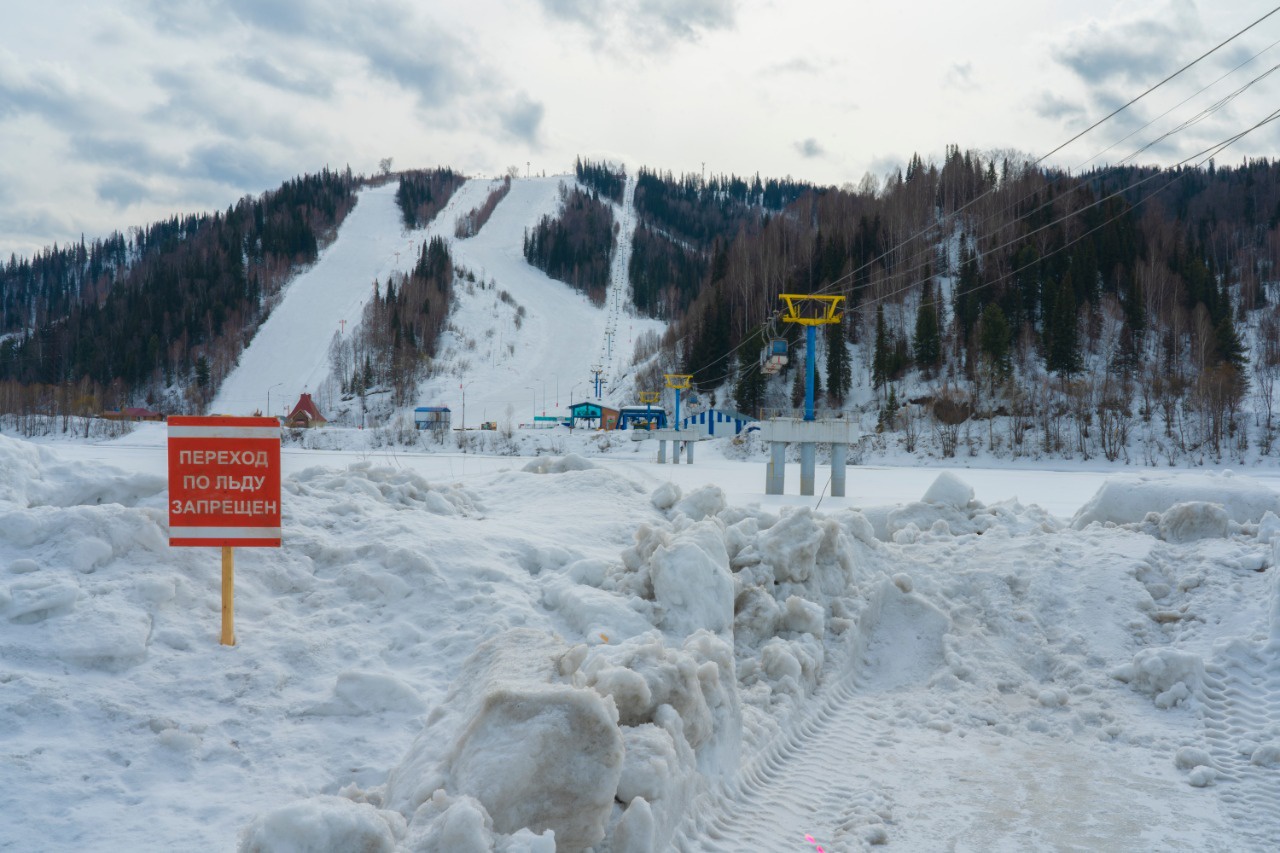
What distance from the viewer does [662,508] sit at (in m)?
11.3

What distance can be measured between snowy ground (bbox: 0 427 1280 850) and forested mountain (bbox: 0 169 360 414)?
74.3 meters

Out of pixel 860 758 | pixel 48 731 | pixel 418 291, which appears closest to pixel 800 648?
pixel 860 758

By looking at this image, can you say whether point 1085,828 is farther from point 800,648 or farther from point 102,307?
point 102,307

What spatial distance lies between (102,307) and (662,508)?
121 meters

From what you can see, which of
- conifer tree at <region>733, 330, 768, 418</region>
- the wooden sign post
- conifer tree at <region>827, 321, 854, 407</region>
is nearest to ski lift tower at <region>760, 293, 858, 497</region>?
the wooden sign post

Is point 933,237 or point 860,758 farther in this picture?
point 933,237

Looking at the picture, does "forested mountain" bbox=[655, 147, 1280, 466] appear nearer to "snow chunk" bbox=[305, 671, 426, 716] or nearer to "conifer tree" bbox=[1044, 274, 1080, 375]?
"conifer tree" bbox=[1044, 274, 1080, 375]

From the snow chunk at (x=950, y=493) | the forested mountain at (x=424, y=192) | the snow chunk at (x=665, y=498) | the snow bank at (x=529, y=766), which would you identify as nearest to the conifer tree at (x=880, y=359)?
the snow chunk at (x=950, y=493)

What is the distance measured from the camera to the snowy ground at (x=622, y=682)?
3.11 metres

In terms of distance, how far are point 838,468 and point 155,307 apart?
4133 inches

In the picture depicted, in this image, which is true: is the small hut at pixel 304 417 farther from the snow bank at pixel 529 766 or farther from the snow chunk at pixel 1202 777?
the snow chunk at pixel 1202 777

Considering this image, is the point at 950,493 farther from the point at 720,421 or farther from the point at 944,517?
the point at 720,421

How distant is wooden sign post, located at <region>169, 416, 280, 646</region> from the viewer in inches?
182

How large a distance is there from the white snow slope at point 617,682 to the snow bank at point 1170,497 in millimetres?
1530
